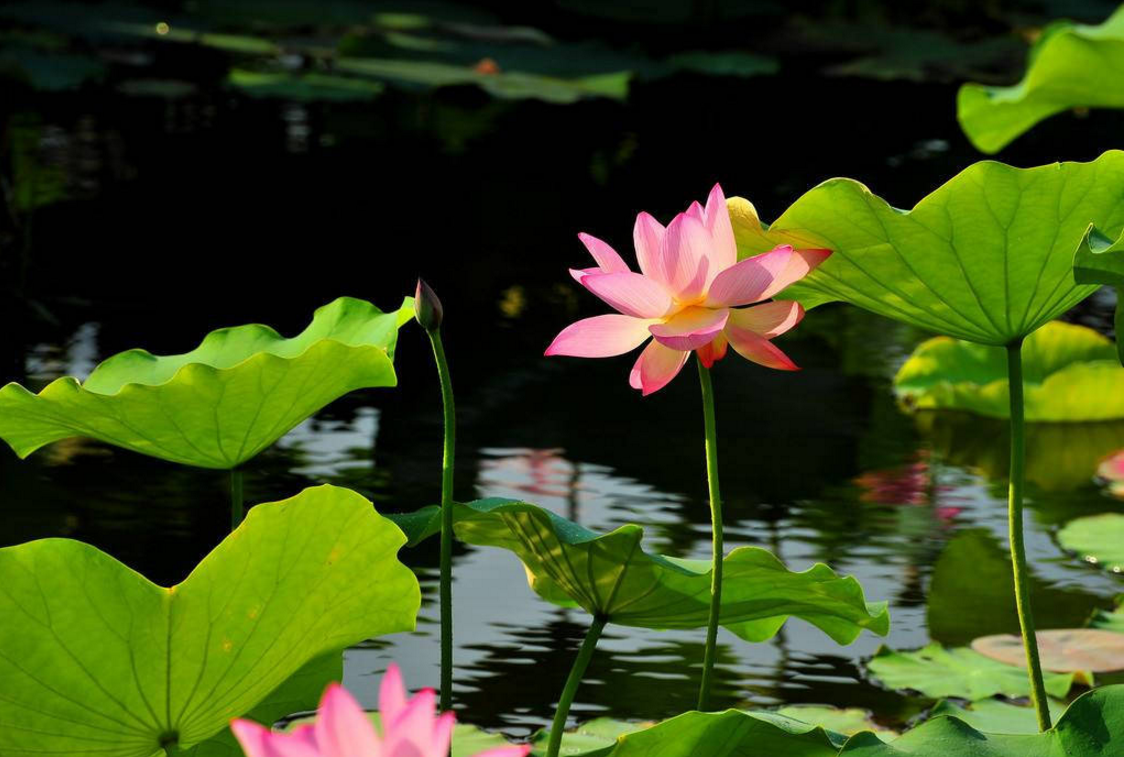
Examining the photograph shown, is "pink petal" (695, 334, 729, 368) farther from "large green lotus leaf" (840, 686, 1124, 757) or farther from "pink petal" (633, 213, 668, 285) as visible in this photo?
"large green lotus leaf" (840, 686, 1124, 757)

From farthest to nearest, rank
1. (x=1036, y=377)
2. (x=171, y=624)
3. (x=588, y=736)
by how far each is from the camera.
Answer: (x=1036, y=377) → (x=588, y=736) → (x=171, y=624)

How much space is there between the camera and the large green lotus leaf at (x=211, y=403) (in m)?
0.96

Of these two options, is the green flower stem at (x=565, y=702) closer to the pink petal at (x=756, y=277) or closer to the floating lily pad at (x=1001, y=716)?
the pink petal at (x=756, y=277)

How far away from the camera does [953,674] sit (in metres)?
1.40

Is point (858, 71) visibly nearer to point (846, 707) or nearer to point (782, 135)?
point (782, 135)

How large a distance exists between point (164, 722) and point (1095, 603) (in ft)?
3.60

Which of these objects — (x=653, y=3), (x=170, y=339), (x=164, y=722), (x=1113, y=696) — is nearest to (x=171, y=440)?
(x=164, y=722)

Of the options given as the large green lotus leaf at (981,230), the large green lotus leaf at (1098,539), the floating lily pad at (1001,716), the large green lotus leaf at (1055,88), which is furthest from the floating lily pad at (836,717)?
the large green lotus leaf at (1055,88)

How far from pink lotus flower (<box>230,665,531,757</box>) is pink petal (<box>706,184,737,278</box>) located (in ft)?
1.39

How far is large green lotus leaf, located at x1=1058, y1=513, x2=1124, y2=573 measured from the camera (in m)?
1.73

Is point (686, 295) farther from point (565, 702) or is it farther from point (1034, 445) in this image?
point (1034, 445)

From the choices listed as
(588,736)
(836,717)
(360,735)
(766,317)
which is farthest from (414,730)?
(836,717)

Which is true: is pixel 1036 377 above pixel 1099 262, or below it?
below

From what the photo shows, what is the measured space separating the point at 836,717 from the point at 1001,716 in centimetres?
13
